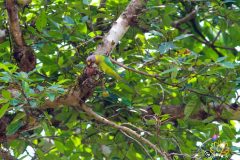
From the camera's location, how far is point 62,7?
6.45 feet

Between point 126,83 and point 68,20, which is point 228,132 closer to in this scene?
point 126,83

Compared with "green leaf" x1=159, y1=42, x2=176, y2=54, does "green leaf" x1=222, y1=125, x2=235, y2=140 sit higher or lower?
lower

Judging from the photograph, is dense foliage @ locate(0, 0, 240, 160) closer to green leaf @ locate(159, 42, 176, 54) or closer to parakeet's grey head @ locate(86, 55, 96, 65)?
green leaf @ locate(159, 42, 176, 54)

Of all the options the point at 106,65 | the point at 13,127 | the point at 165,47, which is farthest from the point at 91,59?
the point at 13,127

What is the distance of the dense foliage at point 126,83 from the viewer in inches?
67.8

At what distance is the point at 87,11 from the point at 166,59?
13.9 inches

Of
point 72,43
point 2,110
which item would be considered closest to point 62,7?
point 72,43

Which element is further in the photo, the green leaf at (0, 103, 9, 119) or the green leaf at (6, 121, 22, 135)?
the green leaf at (6, 121, 22, 135)

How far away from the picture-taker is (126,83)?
1.84 meters

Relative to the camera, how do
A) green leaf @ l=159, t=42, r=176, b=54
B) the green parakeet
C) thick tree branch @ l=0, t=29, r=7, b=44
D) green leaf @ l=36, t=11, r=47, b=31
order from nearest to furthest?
the green parakeet → green leaf @ l=159, t=42, r=176, b=54 → green leaf @ l=36, t=11, r=47, b=31 → thick tree branch @ l=0, t=29, r=7, b=44

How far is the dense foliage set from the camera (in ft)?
5.65

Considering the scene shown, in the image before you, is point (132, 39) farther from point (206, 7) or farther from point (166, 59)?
point (166, 59)

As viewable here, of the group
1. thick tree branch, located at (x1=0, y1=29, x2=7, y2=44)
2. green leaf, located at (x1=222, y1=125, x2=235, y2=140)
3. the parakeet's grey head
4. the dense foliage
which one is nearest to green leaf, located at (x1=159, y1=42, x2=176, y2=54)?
the dense foliage

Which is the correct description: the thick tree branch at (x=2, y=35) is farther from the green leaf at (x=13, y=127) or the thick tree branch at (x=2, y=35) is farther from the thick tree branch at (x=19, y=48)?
the green leaf at (x=13, y=127)
